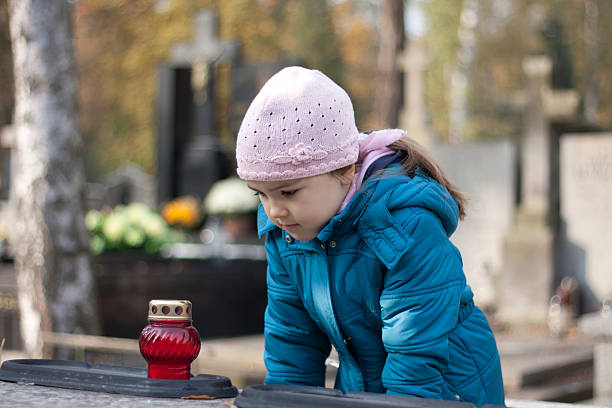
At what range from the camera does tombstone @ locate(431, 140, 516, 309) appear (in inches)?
478

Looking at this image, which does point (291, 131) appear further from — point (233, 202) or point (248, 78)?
point (248, 78)

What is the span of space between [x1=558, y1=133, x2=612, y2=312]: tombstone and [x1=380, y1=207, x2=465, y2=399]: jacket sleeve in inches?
396

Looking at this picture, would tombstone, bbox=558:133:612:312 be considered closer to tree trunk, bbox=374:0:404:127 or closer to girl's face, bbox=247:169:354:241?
tree trunk, bbox=374:0:404:127

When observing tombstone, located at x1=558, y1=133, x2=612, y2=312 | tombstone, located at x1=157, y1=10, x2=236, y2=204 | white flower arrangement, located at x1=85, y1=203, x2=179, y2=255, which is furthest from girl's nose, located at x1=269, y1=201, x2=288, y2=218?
tombstone, located at x1=157, y1=10, x2=236, y2=204

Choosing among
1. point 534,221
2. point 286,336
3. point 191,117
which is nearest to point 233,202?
point 534,221

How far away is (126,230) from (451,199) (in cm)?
764

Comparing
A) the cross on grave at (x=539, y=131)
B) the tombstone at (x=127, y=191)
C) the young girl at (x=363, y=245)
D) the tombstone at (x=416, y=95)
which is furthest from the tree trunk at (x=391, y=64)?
the young girl at (x=363, y=245)

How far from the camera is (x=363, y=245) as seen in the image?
192cm

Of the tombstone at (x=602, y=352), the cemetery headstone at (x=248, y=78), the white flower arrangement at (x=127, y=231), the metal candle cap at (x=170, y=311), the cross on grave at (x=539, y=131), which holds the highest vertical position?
the cemetery headstone at (x=248, y=78)

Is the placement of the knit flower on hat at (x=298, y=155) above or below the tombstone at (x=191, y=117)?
below

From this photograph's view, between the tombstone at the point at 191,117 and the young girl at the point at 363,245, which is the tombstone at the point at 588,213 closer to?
the tombstone at the point at 191,117

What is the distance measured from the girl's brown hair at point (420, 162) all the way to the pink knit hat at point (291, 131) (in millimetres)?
214

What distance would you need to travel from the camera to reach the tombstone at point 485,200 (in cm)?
1214

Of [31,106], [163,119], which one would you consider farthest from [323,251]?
[163,119]
